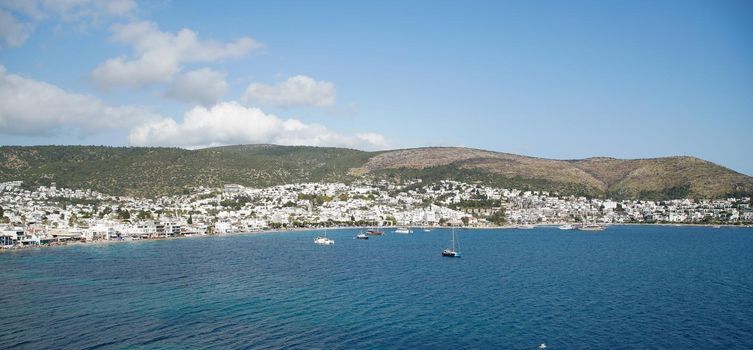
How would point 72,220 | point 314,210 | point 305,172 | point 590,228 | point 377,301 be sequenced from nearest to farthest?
1. point 377,301
2. point 72,220
3. point 590,228
4. point 314,210
5. point 305,172

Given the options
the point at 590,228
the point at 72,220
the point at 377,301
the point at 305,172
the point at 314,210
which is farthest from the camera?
the point at 305,172

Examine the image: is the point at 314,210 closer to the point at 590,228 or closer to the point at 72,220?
the point at 72,220

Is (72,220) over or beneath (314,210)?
beneath

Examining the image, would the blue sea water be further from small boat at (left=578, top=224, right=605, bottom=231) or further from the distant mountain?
the distant mountain

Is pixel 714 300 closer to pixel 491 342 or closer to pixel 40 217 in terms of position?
pixel 491 342

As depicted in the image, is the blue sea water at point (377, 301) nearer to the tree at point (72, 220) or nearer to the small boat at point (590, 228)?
the tree at point (72, 220)

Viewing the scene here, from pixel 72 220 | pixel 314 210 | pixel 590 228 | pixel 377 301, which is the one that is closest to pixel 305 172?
pixel 314 210

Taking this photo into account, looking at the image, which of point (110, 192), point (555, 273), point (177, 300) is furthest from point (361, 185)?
point (177, 300)
